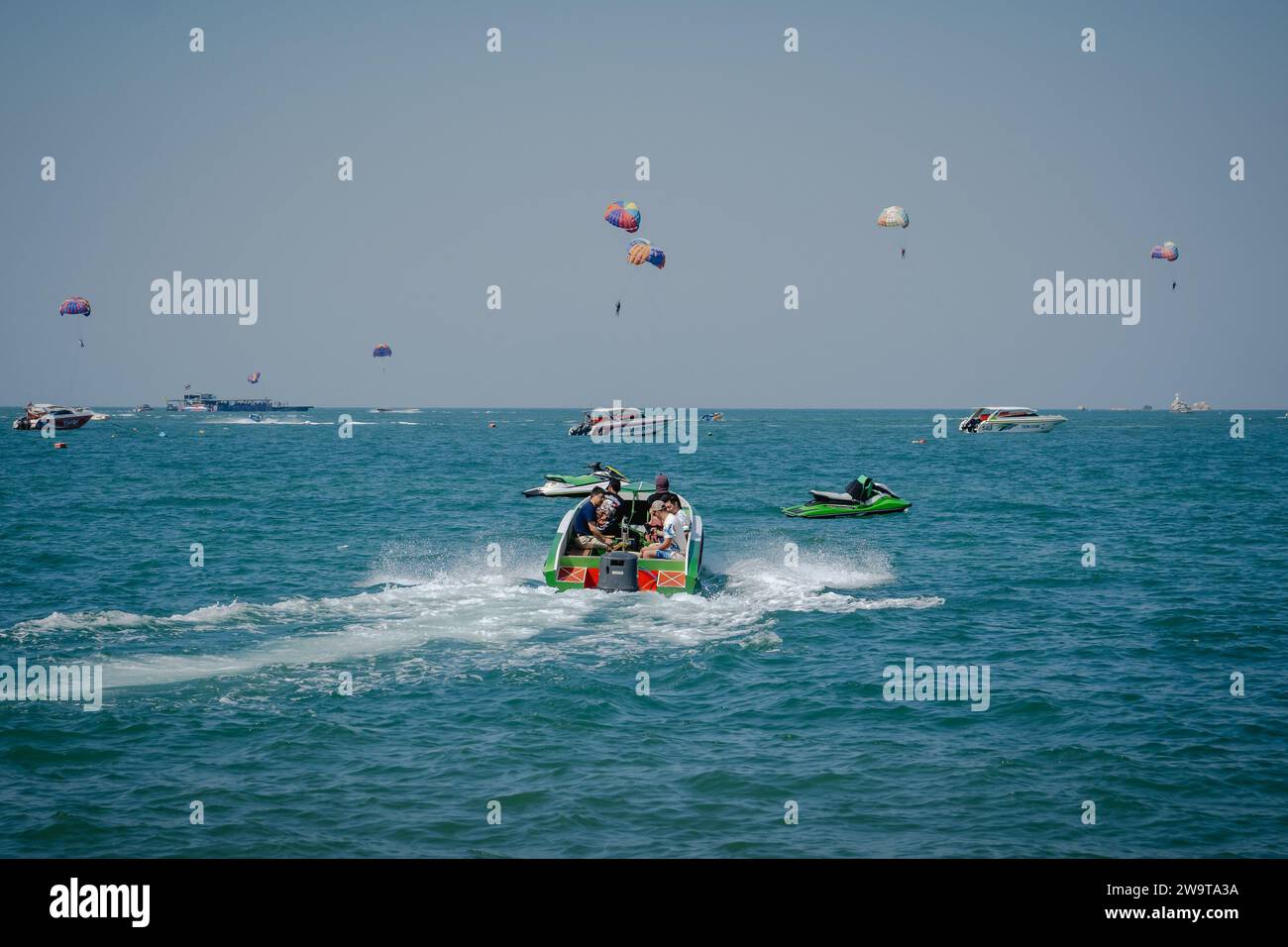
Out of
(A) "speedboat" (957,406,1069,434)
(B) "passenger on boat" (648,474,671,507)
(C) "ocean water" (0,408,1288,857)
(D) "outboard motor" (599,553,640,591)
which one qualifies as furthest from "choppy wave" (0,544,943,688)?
(A) "speedboat" (957,406,1069,434)

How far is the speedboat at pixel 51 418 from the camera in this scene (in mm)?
115750

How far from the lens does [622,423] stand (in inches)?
4119

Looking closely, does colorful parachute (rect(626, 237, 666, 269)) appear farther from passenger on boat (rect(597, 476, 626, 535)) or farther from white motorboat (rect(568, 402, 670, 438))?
white motorboat (rect(568, 402, 670, 438))

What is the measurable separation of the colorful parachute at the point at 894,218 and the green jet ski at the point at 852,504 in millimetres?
18919

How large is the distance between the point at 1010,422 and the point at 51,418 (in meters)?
110

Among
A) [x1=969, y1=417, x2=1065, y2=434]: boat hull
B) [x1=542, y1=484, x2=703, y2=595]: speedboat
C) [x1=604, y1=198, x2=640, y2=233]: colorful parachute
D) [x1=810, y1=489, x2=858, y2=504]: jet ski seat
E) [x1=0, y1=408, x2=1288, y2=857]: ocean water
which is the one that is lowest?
[x1=0, y1=408, x2=1288, y2=857]: ocean water

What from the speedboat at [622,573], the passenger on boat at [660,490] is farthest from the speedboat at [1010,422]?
the speedboat at [622,573]

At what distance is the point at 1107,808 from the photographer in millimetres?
9859

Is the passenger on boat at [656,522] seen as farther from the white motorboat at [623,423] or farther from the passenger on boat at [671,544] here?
the white motorboat at [623,423]

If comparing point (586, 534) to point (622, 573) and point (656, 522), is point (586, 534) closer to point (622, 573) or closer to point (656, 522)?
point (656, 522)

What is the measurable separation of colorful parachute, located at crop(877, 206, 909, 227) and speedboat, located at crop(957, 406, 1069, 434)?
230 feet

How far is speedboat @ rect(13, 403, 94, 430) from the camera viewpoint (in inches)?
4557
